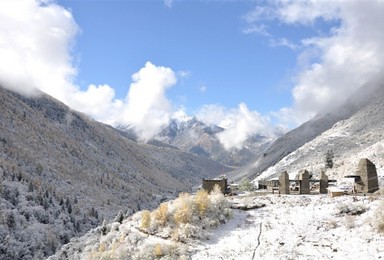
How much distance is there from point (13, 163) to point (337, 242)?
628 ft

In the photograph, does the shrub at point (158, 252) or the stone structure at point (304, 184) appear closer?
the shrub at point (158, 252)

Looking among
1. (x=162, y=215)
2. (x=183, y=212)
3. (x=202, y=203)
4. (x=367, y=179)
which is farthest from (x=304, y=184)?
(x=162, y=215)

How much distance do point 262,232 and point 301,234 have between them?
359 centimetres

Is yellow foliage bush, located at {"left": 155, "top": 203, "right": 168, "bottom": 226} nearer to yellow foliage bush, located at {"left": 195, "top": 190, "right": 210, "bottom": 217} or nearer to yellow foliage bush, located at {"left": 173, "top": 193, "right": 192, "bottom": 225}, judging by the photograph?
yellow foliage bush, located at {"left": 173, "top": 193, "right": 192, "bottom": 225}

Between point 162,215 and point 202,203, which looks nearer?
point 162,215

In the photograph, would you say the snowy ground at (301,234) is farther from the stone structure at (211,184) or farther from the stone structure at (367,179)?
the stone structure at (211,184)

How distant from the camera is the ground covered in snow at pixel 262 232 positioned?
3312 centimetres

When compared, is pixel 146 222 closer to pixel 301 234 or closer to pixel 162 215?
pixel 162 215

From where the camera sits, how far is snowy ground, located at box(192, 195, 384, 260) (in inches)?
1273

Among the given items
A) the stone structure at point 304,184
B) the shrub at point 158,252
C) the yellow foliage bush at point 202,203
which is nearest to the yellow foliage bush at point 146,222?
the yellow foliage bush at point 202,203

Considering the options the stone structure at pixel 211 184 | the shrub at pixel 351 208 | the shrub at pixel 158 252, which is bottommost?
the shrub at pixel 158 252

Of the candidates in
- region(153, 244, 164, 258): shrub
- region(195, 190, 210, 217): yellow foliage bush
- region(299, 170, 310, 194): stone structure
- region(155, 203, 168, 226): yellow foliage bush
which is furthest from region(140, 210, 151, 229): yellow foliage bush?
region(299, 170, 310, 194): stone structure

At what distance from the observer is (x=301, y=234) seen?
3603cm

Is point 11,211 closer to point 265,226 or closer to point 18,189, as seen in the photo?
point 18,189
